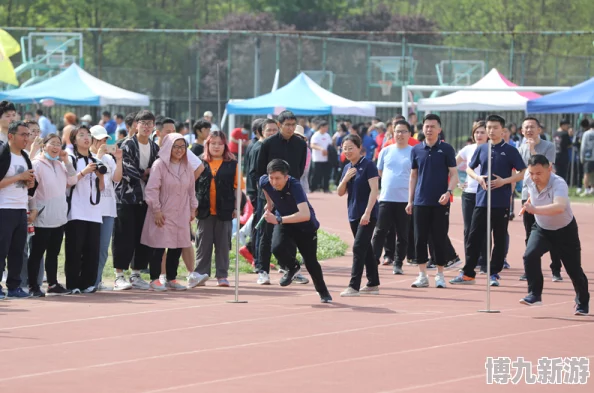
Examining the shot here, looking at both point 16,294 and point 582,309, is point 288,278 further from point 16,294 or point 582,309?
point 582,309

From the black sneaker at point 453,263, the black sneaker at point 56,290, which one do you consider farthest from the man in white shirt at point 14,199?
the black sneaker at point 453,263

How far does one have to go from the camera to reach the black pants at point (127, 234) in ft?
43.0

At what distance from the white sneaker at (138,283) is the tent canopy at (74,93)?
55.7 ft

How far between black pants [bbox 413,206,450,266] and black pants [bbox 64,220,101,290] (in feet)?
11.8

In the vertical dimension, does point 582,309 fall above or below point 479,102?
below

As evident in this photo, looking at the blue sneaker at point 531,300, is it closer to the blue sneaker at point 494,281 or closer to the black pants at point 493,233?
the black pants at point 493,233

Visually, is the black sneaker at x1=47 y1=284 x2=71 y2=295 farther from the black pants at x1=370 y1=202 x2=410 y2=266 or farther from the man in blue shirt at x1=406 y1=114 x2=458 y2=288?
the man in blue shirt at x1=406 y1=114 x2=458 y2=288

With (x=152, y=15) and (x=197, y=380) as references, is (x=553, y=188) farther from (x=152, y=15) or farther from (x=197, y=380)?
(x=152, y=15)

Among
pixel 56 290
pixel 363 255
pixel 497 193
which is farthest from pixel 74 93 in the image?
pixel 363 255

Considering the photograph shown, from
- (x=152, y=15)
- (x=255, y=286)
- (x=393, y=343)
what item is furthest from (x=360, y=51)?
(x=393, y=343)

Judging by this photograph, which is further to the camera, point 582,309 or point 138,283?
point 138,283

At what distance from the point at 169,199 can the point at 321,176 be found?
18.9 meters

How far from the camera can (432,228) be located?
13.4 m

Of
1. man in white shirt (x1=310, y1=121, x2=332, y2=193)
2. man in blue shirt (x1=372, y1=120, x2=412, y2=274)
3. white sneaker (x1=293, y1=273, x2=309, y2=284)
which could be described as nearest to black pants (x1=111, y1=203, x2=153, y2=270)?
white sneaker (x1=293, y1=273, x2=309, y2=284)
